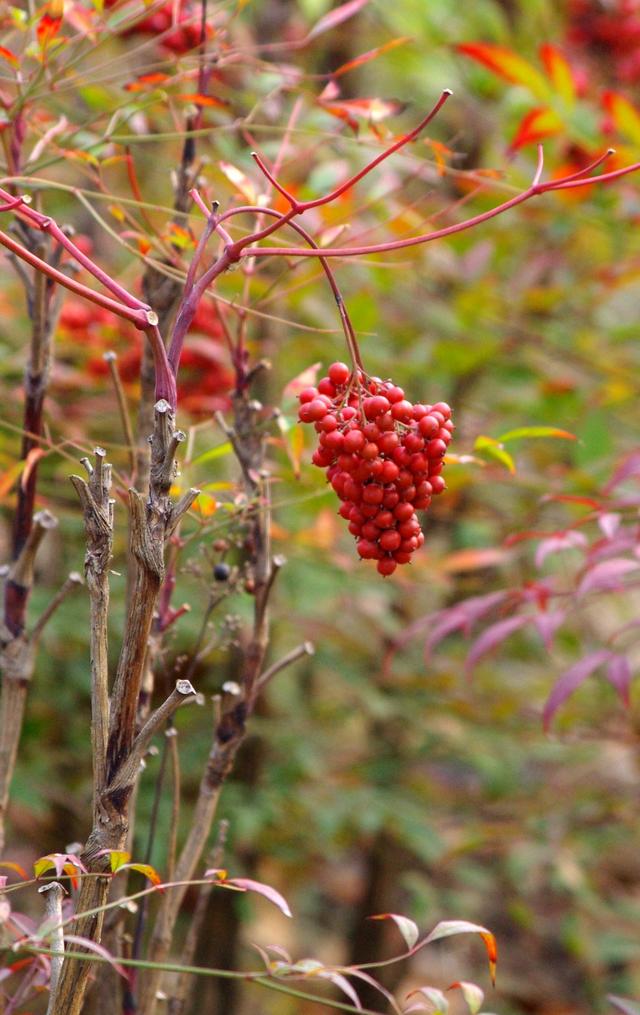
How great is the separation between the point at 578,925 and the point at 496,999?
39 centimetres

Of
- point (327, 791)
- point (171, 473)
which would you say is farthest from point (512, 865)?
point (171, 473)

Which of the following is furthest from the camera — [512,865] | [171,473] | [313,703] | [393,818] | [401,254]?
[313,703]

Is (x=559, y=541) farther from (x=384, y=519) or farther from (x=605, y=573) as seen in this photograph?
(x=384, y=519)

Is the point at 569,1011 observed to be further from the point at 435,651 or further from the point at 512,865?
the point at 435,651

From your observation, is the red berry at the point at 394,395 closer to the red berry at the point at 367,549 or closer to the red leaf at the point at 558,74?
the red berry at the point at 367,549

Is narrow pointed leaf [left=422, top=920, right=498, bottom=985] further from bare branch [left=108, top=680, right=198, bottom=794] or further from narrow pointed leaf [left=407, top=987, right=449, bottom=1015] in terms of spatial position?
bare branch [left=108, top=680, right=198, bottom=794]

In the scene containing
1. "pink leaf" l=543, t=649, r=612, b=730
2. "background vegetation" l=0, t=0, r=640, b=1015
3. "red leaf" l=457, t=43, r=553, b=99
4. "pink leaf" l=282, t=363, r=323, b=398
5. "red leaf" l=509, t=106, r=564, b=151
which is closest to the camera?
"pink leaf" l=282, t=363, r=323, b=398

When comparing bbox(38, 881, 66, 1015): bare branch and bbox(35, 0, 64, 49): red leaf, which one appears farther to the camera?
bbox(35, 0, 64, 49): red leaf

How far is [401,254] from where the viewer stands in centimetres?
Answer: 141

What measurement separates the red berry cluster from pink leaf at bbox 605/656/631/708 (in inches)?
17.4

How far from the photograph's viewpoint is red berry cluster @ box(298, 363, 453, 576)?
600mm

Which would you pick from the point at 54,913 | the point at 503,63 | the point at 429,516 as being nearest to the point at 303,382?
the point at 54,913

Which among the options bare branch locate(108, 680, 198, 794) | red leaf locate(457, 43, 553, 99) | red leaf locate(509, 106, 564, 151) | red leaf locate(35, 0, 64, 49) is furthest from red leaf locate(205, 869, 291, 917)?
red leaf locate(457, 43, 553, 99)

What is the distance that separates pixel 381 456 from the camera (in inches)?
23.8
